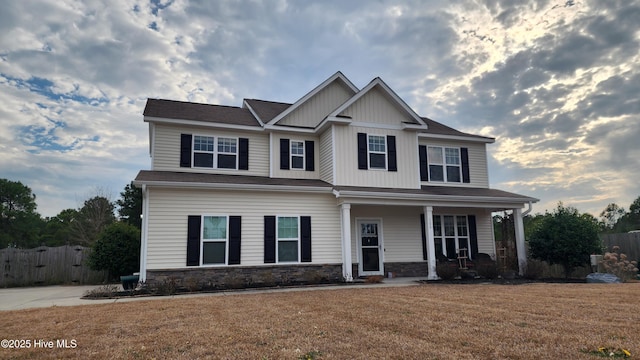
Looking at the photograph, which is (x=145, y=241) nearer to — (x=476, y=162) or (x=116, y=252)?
(x=116, y=252)

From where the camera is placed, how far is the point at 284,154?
1519 cm

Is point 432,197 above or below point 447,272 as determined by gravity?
above

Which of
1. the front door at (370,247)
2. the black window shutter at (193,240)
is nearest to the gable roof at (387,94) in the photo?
the front door at (370,247)

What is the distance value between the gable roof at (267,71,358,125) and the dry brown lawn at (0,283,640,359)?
8.06 m

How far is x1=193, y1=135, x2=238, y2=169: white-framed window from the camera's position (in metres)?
14.3

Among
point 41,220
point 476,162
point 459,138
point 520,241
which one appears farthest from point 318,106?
point 41,220

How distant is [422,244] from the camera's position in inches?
613

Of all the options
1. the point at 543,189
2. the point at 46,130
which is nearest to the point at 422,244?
the point at 543,189

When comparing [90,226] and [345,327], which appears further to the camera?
[90,226]

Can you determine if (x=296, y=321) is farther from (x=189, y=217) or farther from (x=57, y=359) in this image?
(x=189, y=217)

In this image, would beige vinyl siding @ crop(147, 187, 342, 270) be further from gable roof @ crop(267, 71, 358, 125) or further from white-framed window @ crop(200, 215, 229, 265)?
gable roof @ crop(267, 71, 358, 125)

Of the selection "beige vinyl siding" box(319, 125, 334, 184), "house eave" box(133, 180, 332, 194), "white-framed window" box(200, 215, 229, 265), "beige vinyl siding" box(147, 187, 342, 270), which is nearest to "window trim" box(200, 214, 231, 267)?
"white-framed window" box(200, 215, 229, 265)

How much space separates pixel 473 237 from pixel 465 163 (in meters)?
3.26

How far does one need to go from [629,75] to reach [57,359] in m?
19.1
